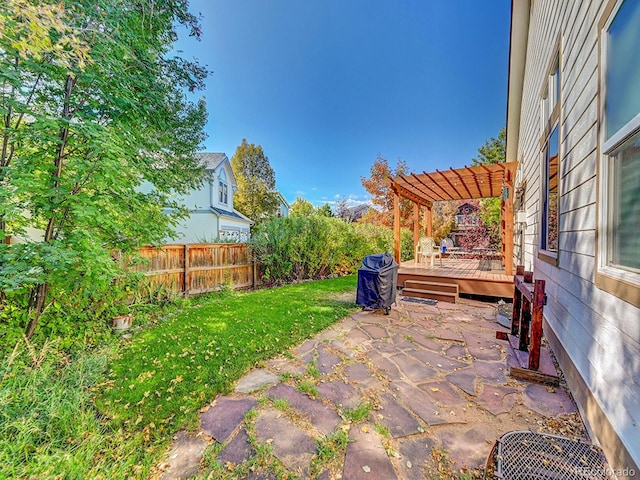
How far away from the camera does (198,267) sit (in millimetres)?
7156

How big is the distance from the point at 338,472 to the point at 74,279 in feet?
11.5

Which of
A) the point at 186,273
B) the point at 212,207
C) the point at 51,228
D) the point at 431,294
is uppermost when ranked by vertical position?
the point at 212,207

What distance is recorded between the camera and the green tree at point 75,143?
246cm

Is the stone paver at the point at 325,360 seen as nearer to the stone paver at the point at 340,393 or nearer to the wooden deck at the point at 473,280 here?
the stone paver at the point at 340,393

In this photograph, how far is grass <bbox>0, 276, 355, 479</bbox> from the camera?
5.48 ft

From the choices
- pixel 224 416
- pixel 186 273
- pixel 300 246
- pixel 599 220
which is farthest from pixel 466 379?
pixel 186 273

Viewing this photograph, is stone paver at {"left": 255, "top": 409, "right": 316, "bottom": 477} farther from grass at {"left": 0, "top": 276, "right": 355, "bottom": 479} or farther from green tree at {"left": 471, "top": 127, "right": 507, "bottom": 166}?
green tree at {"left": 471, "top": 127, "right": 507, "bottom": 166}

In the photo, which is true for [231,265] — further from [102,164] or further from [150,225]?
[102,164]

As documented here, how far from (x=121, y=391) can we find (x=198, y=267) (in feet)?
16.4

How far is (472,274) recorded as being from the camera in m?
6.61

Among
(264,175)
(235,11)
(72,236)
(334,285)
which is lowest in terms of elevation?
(334,285)

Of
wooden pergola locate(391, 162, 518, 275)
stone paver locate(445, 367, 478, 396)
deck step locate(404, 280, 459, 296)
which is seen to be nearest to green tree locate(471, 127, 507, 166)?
wooden pergola locate(391, 162, 518, 275)

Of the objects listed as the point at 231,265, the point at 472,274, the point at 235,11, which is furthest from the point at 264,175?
the point at 472,274

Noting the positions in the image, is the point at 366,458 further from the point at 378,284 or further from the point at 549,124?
the point at 549,124
